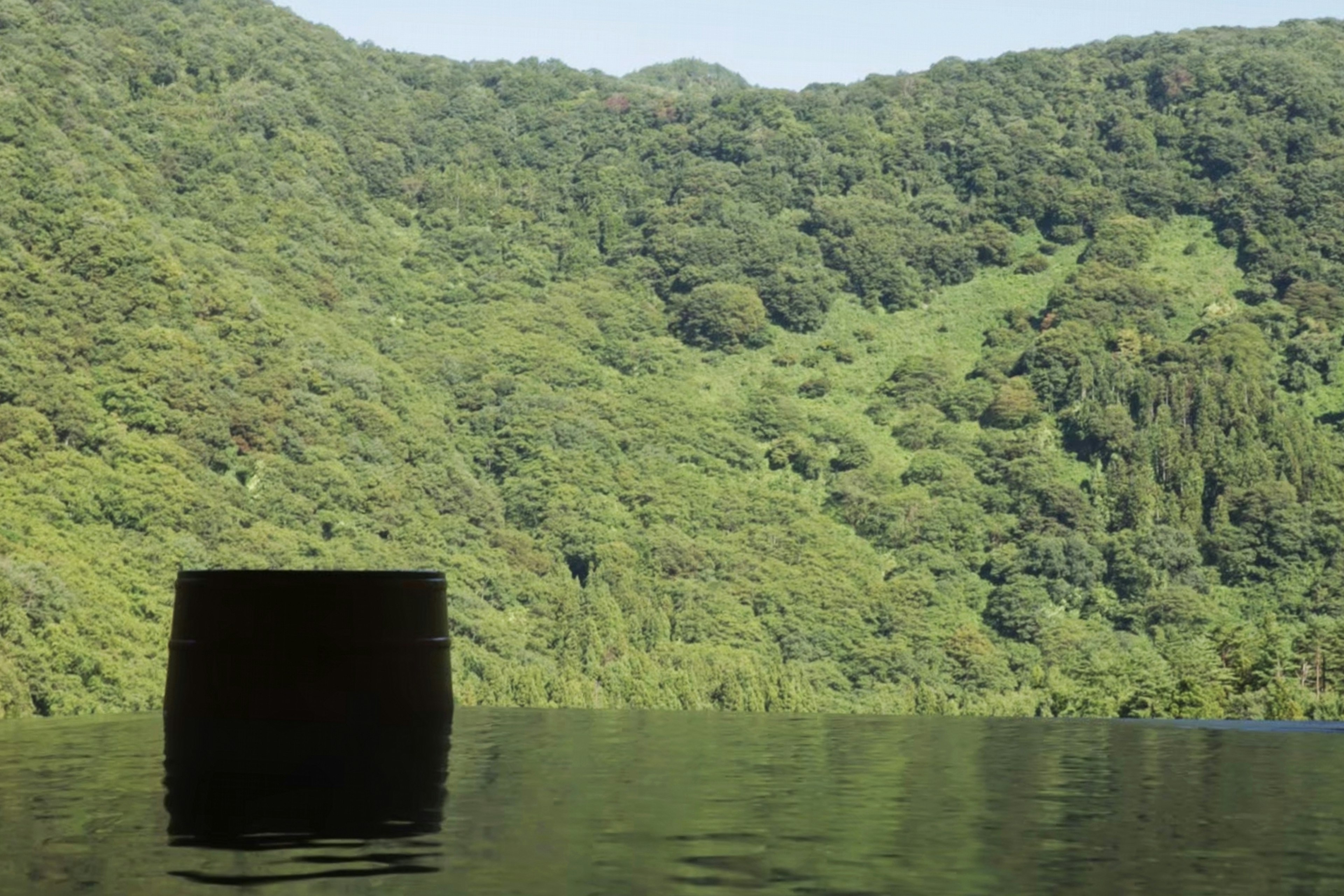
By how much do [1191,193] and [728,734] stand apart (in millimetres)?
89665

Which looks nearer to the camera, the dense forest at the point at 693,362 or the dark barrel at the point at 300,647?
the dark barrel at the point at 300,647

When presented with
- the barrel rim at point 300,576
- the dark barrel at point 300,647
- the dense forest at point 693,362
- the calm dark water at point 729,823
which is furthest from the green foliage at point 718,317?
the dark barrel at point 300,647

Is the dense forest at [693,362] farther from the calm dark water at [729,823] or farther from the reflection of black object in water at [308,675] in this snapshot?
the reflection of black object in water at [308,675]

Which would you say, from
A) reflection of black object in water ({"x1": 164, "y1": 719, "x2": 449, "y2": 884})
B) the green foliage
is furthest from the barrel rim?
the green foliage

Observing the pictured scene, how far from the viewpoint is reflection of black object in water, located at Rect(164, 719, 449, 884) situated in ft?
16.1

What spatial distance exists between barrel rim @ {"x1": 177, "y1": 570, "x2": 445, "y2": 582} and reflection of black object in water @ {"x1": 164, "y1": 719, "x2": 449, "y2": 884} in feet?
1.98

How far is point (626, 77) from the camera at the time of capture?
144 meters

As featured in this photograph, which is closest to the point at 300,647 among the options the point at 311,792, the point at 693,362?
the point at 311,792

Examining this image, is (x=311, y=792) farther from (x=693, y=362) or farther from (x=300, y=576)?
(x=693, y=362)

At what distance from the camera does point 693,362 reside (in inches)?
3398

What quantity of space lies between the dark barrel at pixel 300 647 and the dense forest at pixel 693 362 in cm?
2742

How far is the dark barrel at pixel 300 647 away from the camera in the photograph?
7688mm

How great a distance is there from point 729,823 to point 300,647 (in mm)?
2760

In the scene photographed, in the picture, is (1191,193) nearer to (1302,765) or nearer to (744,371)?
(744,371)
